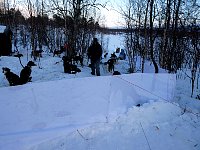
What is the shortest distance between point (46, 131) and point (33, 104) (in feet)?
2.22

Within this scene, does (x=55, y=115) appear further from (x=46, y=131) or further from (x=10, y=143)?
(x=10, y=143)

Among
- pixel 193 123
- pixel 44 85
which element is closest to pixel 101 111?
pixel 44 85

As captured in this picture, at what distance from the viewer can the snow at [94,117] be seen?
12.0ft

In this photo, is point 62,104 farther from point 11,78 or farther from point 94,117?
point 11,78

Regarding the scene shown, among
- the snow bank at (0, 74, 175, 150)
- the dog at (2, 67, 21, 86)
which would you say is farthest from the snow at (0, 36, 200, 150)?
the dog at (2, 67, 21, 86)

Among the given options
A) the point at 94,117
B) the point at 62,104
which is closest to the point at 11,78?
the point at 62,104

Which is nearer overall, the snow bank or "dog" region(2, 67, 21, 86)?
the snow bank

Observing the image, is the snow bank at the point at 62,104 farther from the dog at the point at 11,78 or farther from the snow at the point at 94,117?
the dog at the point at 11,78

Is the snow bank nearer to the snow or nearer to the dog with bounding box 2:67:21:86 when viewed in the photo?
the snow

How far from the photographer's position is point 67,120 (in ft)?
13.1

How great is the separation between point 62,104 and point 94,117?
2.10 ft

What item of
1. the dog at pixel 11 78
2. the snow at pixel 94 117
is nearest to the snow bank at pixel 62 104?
the snow at pixel 94 117

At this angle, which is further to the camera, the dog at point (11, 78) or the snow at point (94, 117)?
the dog at point (11, 78)

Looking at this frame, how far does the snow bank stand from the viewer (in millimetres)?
3590
